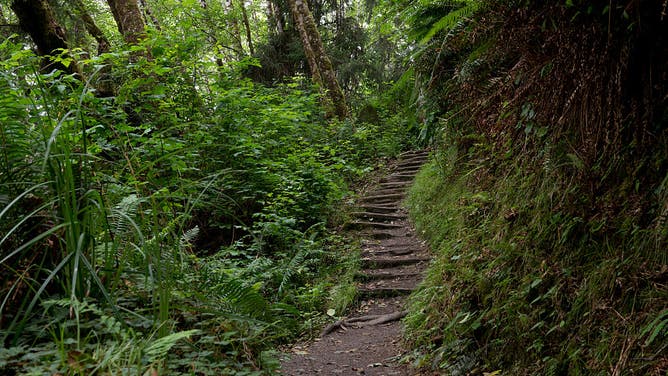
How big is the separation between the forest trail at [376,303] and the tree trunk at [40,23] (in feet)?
16.9

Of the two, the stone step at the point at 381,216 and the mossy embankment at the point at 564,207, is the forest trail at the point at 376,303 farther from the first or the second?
the mossy embankment at the point at 564,207

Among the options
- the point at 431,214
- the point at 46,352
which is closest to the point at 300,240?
the point at 431,214

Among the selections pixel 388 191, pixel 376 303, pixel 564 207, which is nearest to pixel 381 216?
pixel 388 191

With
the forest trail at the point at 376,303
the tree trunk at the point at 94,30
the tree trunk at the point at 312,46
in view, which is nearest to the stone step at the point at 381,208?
the forest trail at the point at 376,303

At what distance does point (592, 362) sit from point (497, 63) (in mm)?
2686

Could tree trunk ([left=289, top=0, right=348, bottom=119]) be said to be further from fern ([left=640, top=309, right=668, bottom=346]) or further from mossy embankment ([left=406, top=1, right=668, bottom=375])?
fern ([left=640, top=309, right=668, bottom=346])

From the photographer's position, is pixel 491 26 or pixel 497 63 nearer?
pixel 491 26

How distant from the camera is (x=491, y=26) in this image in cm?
338

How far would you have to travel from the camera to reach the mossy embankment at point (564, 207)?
7.65ft

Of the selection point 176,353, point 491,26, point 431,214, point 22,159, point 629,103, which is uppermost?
point 491,26

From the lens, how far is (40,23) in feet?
20.8

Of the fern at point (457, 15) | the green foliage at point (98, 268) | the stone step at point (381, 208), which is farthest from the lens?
the stone step at point (381, 208)

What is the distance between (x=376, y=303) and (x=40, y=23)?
599cm

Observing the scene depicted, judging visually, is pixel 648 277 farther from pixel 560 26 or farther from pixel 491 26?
pixel 491 26
